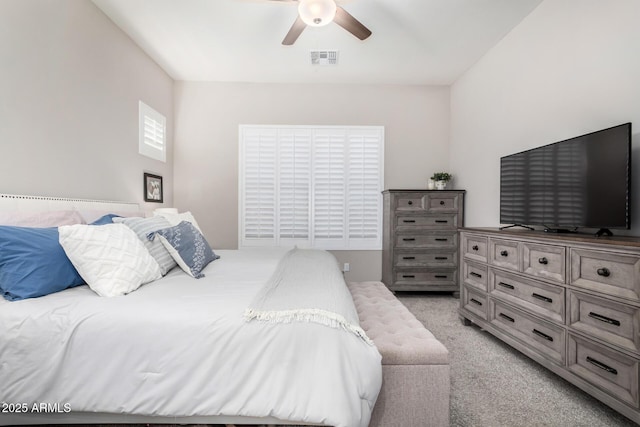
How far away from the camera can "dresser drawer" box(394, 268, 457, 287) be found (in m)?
3.90

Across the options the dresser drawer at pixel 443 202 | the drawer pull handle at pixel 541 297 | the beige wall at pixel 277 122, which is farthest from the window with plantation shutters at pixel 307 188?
the drawer pull handle at pixel 541 297

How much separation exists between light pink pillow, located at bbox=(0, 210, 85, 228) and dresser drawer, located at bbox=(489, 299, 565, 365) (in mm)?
3196

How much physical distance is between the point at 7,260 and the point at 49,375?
0.63m

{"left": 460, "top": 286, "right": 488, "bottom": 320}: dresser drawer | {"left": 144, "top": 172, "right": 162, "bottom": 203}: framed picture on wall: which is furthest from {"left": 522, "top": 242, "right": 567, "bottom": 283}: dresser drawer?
{"left": 144, "top": 172, "right": 162, "bottom": 203}: framed picture on wall

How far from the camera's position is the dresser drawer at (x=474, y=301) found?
2.62 m

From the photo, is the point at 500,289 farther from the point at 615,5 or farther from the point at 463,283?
the point at 615,5

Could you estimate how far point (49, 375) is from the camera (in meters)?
1.24

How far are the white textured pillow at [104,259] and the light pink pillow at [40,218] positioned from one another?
0.44 metres

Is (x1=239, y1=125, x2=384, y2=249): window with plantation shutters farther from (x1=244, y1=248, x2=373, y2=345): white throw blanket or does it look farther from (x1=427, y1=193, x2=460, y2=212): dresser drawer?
(x1=244, y1=248, x2=373, y2=345): white throw blanket

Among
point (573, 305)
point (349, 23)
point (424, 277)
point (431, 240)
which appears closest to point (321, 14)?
point (349, 23)

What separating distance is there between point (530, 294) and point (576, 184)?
2.63 feet

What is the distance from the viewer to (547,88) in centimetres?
261

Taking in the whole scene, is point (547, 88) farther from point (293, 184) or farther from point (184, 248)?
point (184, 248)

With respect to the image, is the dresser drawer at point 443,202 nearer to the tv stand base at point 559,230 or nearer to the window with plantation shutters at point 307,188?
the window with plantation shutters at point 307,188
